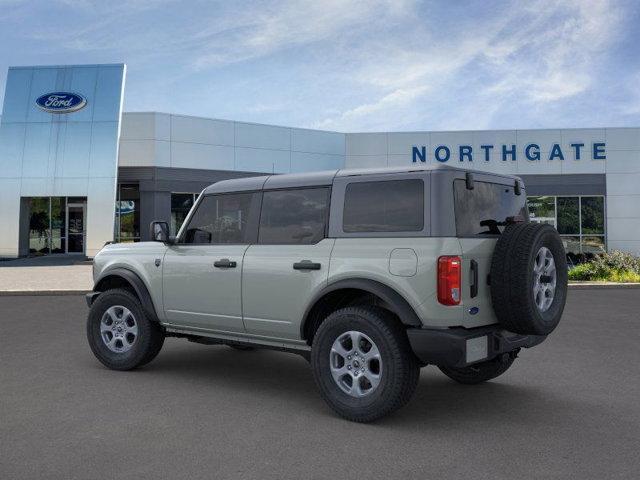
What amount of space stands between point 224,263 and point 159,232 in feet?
2.83

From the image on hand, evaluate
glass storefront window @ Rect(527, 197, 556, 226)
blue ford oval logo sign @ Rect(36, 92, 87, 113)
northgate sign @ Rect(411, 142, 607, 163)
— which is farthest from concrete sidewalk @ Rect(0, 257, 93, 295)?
glass storefront window @ Rect(527, 197, 556, 226)

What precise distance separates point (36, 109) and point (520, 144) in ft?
72.7

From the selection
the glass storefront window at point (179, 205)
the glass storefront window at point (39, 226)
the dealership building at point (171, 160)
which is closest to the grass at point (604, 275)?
the dealership building at point (171, 160)

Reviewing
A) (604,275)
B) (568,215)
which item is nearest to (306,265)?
(604,275)

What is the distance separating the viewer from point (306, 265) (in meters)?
5.28

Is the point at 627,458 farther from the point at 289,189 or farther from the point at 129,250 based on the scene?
the point at 129,250

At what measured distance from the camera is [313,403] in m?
5.48

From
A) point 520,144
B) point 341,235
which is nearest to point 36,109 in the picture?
point 520,144

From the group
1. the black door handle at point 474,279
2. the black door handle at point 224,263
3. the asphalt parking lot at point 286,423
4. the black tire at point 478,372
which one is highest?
the black door handle at point 224,263

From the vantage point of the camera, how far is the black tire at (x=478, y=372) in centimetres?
A: 593

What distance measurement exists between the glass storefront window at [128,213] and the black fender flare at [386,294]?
1003 inches

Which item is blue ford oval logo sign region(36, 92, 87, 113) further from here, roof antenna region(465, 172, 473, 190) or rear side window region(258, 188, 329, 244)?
roof antenna region(465, 172, 473, 190)

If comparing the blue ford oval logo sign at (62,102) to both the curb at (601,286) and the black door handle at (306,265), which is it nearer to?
the curb at (601,286)

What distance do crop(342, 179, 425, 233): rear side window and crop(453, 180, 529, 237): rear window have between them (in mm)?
310
